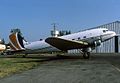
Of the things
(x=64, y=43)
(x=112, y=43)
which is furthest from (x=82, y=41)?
(x=112, y=43)

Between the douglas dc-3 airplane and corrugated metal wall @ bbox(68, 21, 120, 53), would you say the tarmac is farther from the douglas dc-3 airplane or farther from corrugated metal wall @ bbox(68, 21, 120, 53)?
corrugated metal wall @ bbox(68, 21, 120, 53)

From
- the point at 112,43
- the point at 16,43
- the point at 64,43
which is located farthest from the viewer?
the point at 112,43

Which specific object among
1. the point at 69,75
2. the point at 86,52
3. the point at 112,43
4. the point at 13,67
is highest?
the point at 112,43

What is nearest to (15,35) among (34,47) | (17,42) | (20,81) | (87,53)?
(17,42)

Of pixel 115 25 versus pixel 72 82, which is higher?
pixel 115 25

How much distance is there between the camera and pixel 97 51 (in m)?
68.2

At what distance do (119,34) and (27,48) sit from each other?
25.7 m

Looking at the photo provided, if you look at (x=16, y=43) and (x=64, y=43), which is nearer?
(x=64, y=43)

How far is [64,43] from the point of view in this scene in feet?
133

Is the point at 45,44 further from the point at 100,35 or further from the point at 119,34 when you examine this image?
the point at 119,34

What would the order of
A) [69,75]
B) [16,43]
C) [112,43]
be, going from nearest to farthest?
[69,75]
[16,43]
[112,43]

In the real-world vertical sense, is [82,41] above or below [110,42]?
below

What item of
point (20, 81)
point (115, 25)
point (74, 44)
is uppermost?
point (115, 25)

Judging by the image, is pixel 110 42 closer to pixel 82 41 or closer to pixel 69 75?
pixel 82 41
